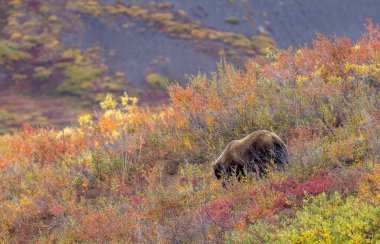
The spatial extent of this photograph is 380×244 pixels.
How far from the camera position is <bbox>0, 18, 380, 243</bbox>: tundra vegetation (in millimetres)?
4660

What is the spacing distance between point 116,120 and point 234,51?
33.4 meters

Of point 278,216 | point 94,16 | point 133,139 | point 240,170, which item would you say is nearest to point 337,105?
point 240,170

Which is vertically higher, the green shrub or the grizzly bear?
the green shrub

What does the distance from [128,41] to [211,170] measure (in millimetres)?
35069

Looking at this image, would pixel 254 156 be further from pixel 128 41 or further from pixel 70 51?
pixel 70 51

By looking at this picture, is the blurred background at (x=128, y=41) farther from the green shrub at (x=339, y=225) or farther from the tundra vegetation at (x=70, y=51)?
the green shrub at (x=339, y=225)

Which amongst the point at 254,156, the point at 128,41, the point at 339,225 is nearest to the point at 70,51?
the point at 128,41

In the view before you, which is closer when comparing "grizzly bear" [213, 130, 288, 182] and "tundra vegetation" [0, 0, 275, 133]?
"grizzly bear" [213, 130, 288, 182]

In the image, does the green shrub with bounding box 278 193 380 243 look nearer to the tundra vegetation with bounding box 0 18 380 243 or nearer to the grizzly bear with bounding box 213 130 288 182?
the tundra vegetation with bounding box 0 18 380 243

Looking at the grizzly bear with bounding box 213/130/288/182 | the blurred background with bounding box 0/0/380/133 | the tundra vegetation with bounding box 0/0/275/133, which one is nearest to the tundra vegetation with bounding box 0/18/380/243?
the grizzly bear with bounding box 213/130/288/182

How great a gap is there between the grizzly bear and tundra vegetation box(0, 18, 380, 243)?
8.8 inches

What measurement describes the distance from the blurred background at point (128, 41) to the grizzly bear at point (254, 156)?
923 inches

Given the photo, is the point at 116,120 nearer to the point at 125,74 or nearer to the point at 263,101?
the point at 263,101

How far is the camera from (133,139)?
29.8 feet
